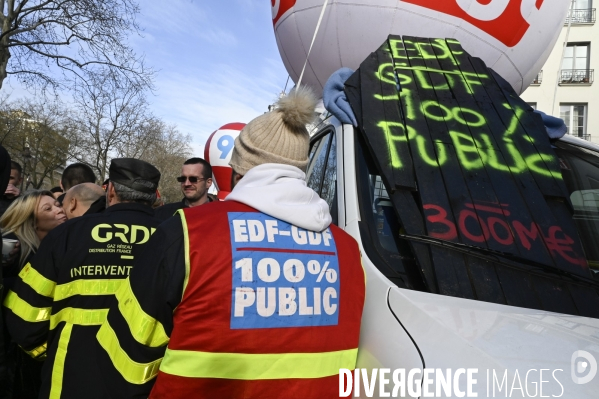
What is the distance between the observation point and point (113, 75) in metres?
14.5

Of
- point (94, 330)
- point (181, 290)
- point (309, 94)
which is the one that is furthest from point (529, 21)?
point (94, 330)

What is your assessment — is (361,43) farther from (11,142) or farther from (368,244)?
(11,142)

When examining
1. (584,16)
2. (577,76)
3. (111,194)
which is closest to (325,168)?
(111,194)

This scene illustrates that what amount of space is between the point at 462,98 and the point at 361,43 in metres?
0.80

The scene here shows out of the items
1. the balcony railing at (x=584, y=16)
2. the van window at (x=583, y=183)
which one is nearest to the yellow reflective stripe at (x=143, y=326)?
the van window at (x=583, y=183)

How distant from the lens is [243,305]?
144cm

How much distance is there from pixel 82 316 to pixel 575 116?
26333 mm

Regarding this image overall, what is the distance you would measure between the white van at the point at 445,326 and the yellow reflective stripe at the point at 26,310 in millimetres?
1424

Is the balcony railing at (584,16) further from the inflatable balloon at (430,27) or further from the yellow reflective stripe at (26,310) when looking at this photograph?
the yellow reflective stripe at (26,310)

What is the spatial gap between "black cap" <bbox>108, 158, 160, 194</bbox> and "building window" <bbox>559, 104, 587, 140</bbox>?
25219 mm

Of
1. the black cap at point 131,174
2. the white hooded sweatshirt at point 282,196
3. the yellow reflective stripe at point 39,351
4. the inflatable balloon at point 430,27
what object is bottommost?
the yellow reflective stripe at point 39,351

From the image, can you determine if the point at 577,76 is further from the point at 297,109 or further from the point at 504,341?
the point at 504,341

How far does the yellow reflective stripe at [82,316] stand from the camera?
224 centimetres

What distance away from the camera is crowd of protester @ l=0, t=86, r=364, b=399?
4.68ft
